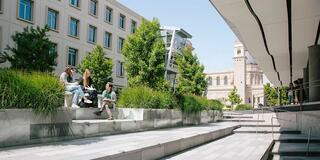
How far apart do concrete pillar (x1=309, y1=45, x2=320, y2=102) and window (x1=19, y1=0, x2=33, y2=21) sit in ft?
69.7

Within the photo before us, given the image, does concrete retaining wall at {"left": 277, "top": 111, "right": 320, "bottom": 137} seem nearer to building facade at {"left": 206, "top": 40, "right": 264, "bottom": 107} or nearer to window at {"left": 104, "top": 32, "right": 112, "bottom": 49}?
window at {"left": 104, "top": 32, "right": 112, "bottom": 49}

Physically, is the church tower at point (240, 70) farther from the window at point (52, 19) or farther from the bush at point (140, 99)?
the bush at point (140, 99)

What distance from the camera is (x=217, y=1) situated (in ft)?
28.8

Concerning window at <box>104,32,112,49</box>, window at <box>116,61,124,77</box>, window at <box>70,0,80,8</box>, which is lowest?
window at <box>116,61,124,77</box>

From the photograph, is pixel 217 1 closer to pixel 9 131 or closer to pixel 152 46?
pixel 9 131

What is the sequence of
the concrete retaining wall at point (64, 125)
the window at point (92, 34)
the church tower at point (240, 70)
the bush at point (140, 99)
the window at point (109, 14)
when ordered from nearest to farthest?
the concrete retaining wall at point (64, 125) < the bush at point (140, 99) < the window at point (92, 34) < the window at point (109, 14) < the church tower at point (240, 70)

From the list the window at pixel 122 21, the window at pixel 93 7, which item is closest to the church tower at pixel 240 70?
the window at pixel 122 21

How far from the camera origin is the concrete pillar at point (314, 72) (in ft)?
51.6

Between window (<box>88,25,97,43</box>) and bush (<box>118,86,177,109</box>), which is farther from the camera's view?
window (<box>88,25,97,43</box>)

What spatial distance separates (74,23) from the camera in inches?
1275

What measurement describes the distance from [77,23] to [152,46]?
11.3m

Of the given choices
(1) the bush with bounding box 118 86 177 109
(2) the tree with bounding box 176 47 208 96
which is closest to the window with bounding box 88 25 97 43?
(2) the tree with bounding box 176 47 208 96

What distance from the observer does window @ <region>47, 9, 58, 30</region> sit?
28.7 meters

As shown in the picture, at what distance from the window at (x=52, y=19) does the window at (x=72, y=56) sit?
3.07 m
